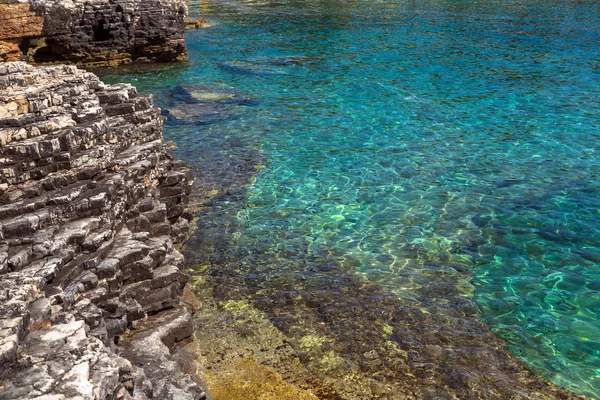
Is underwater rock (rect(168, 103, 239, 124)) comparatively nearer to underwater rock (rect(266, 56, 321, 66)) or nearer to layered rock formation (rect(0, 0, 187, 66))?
underwater rock (rect(266, 56, 321, 66))

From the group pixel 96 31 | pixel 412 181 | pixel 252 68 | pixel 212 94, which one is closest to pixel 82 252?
pixel 412 181

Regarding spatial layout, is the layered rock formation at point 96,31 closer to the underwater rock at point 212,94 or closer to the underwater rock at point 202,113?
the underwater rock at point 212,94

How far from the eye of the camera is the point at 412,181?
18.7m

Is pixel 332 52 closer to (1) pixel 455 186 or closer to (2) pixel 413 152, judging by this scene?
(2) pixel 413 152

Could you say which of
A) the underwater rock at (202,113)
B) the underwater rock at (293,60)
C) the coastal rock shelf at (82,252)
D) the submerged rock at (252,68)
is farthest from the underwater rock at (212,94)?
the coastal rock shelf at (82,252)

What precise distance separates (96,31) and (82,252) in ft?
91.9

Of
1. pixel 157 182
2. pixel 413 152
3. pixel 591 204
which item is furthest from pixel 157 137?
pixel 591 204

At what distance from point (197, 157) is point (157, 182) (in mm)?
7730

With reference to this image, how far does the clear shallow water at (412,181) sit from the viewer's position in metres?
12.7

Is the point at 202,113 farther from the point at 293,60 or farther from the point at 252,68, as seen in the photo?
the point at 293,60

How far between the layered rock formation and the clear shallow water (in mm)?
Answer: 2515

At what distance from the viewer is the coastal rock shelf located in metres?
7.03

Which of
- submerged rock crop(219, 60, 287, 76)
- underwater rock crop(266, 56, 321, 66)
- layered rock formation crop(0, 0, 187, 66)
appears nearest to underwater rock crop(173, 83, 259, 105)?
submerged rock crop(219, 60, 287, 76)

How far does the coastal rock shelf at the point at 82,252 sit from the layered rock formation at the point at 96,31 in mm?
21344
